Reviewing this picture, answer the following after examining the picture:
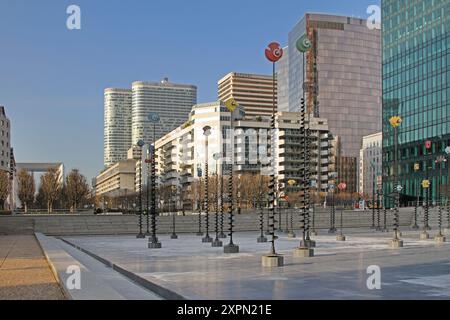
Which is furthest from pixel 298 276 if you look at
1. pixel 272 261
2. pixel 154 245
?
pixel 154 245

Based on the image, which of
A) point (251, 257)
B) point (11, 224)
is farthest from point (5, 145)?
point (251, 257)

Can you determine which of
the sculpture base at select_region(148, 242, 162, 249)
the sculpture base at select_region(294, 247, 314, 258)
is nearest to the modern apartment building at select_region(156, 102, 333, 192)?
the sculpture base at select_region(148, 242, 162, 249)

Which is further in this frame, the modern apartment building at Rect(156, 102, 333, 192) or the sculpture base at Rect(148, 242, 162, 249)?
the modern apartment building at Rect(156, 102, 333, 192)

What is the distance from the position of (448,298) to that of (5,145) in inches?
5642

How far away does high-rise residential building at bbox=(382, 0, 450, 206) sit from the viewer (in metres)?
97.2

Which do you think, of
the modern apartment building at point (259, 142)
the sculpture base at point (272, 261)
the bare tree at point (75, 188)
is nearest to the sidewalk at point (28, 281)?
the sculpture base at point (272, 261)

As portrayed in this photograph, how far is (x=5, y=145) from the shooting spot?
14238 cm

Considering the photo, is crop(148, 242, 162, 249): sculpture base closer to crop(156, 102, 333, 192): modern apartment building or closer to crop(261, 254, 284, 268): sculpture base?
crop(261, 254, 284, 268): sculpture base

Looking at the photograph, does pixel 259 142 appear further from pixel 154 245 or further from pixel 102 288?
pixel 102 288

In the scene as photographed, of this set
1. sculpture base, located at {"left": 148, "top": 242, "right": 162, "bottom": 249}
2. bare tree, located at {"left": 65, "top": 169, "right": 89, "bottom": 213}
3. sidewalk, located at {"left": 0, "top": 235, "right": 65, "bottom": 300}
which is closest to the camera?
sidewalk, located at {"left": 0, "top": 235, "right": 65, "bottom": 300}

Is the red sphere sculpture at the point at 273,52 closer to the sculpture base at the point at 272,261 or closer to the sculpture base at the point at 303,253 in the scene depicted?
the sculpture base at the point at 272,261

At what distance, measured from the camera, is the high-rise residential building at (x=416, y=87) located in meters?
97.2

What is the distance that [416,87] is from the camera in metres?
104
